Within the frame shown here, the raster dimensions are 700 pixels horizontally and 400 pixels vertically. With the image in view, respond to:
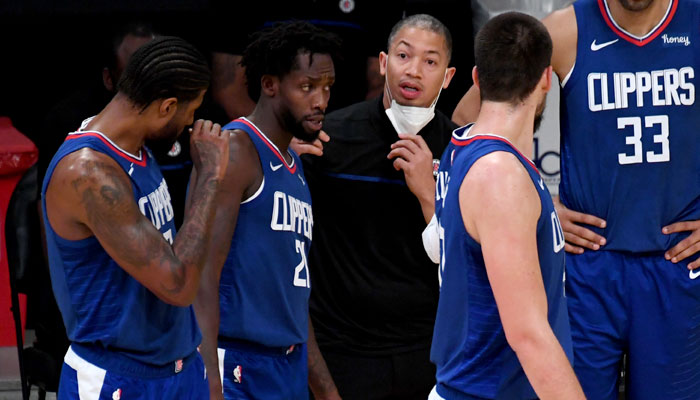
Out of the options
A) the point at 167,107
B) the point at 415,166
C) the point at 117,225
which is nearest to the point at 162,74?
the point at 167,107

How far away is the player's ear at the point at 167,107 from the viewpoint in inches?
135

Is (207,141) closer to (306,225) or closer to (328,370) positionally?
(306,225)

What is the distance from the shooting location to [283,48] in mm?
4148

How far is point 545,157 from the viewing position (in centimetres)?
575

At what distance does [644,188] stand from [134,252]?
5.84 feet

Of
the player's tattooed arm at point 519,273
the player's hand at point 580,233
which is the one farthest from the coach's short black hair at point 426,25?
the player's tattooed arm at point 519,273

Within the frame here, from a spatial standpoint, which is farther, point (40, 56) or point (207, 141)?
point (40, 56)

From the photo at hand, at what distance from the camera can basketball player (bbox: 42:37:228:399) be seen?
3285 millimetres

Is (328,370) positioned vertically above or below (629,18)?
below

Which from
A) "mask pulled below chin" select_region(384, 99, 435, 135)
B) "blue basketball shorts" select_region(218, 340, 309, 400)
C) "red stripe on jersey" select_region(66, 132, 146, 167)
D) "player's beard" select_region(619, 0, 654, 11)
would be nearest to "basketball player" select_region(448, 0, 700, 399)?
"player's beard" select_region(619, 0, 654, 11)

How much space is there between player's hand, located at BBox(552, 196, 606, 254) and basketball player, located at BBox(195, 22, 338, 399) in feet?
2.97

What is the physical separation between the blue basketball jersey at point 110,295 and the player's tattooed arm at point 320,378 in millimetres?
749

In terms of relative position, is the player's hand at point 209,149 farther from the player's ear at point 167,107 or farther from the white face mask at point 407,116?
the white face mask at point 407,116

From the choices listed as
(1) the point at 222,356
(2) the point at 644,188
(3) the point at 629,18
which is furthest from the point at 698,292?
(1) the point at 222,356
